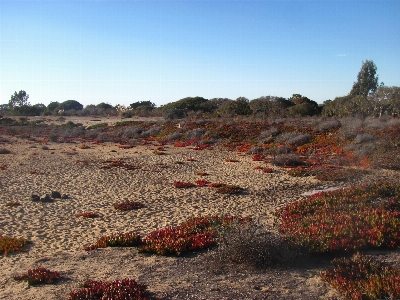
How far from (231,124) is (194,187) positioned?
20226 millimetres

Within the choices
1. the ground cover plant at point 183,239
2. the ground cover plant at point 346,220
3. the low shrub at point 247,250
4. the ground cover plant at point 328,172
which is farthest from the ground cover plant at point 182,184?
the low shrub at point 247,250

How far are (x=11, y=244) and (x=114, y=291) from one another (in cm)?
435

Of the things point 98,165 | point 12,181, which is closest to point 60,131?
point 98,165

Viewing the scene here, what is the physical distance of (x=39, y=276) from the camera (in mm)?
6590

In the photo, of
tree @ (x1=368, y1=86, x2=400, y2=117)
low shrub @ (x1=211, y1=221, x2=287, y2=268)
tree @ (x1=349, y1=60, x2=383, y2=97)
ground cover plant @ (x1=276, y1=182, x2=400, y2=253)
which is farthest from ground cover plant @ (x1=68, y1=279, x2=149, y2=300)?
tree @ (x1=349, y1=60, x2=383, y2=97)

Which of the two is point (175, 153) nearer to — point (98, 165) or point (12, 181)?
point (98, 165)

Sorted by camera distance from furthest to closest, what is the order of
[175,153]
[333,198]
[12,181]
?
1. [175,153]
2. [12,181]
3. [333,198]

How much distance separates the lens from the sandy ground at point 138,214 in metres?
6.25

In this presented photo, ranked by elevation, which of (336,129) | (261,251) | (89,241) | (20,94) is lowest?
(89,241)

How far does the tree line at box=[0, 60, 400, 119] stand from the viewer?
1304 inches

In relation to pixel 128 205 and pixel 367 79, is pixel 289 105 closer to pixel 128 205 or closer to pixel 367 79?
pixel 367 79

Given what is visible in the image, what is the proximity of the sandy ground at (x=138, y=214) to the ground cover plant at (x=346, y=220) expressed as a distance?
0.54 metres

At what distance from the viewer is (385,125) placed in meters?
25.2

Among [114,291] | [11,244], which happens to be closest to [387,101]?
[11,244]
